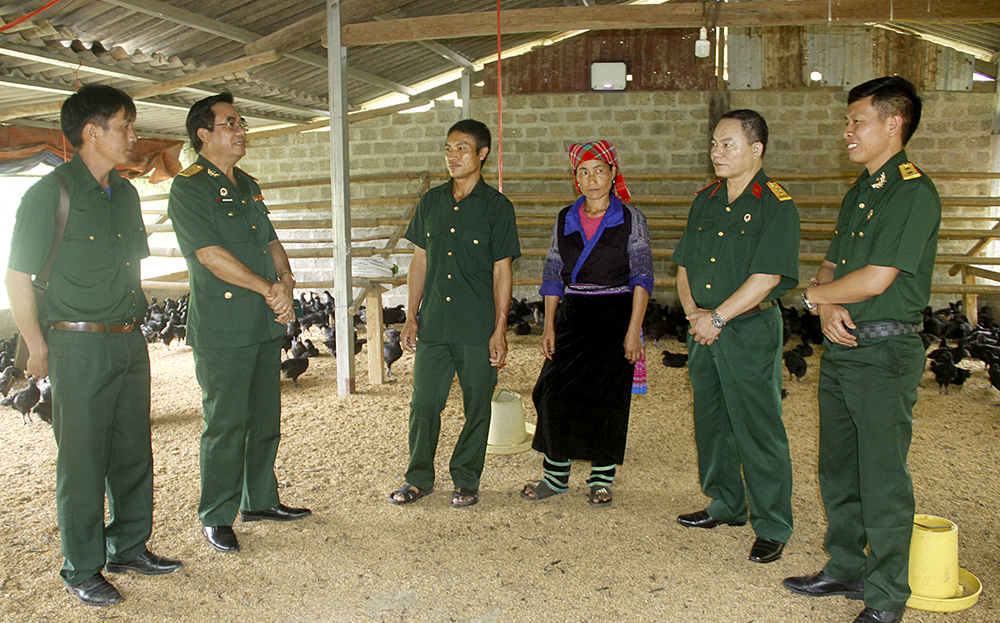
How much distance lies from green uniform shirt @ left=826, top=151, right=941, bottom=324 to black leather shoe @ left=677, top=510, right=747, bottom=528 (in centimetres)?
121

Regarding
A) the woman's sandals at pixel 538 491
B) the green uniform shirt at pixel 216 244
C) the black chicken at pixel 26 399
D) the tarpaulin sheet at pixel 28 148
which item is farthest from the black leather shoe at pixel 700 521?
the tarpaulin sheet at pixel 28 148

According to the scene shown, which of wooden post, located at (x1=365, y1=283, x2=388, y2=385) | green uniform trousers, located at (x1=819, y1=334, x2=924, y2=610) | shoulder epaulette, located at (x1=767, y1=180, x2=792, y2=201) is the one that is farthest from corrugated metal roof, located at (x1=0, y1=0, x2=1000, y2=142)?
green uniform trousers, located at (x1=819, y1=334, x2=924, y2=610)

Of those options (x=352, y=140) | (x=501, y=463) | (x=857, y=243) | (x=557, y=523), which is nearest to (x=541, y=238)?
(x=352, y=140)

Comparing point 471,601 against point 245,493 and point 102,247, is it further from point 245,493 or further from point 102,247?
point 102,247

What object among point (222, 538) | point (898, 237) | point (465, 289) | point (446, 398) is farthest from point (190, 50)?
point (898, 237)

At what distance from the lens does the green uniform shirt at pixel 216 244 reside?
263cm

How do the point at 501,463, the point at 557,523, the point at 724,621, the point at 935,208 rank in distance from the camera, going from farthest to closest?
the point at 501,463, the point at 557,523, the point at 724,621, the point at 935,208

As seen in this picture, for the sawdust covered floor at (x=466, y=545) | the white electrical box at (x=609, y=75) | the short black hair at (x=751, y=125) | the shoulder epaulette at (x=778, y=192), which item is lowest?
the sawdust covered floor at (x=466, y=545)

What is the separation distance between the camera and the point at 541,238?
909 centimetres

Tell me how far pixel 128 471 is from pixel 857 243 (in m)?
2.72

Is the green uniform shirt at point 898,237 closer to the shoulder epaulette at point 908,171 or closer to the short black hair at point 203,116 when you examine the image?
the shoulder epaulette at point 908,171

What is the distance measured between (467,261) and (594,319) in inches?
24.7

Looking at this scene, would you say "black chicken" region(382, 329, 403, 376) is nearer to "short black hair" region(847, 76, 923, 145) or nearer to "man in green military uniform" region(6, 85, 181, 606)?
"man in green military uniform" region(6, 85, 181, 606)

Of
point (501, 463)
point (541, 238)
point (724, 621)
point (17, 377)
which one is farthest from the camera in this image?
point (541, 238)
